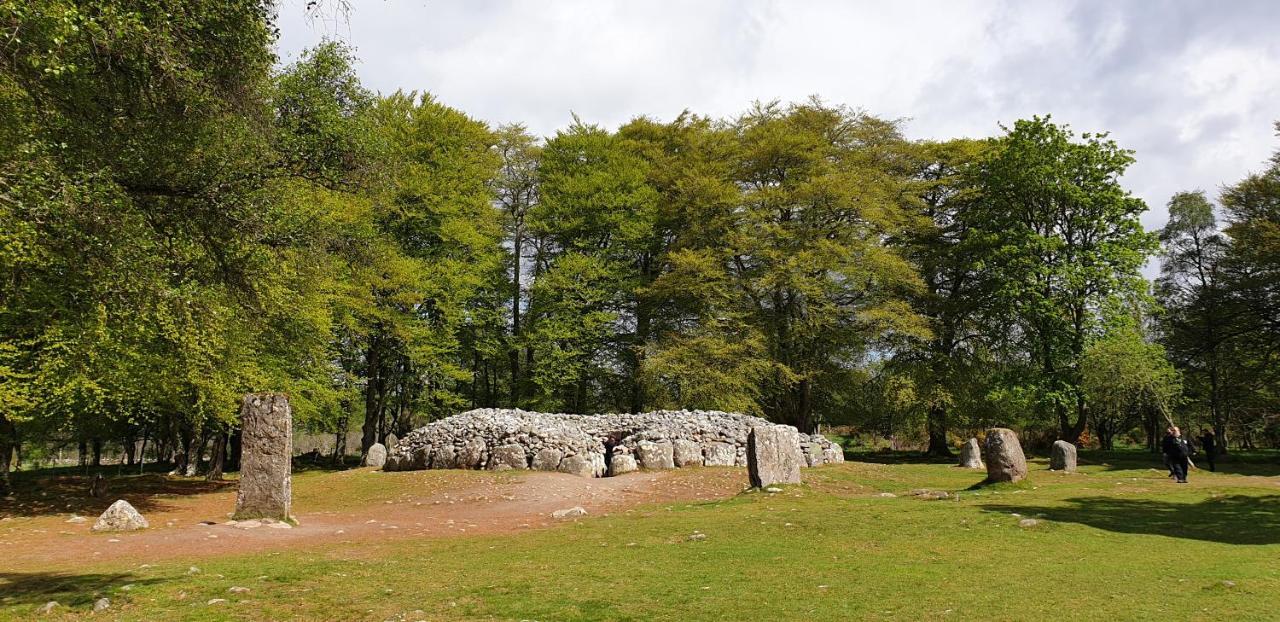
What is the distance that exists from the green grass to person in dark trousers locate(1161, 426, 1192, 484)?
442 centimetres

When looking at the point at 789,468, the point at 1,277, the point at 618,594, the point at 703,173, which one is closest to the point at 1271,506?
the point at 789,468

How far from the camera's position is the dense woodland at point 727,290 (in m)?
25.0

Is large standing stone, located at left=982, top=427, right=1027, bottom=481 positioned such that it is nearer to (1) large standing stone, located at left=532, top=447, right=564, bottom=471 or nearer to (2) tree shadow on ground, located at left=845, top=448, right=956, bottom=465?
(1) large standing stone, located at left=532, top=447, right=564, bottom=471

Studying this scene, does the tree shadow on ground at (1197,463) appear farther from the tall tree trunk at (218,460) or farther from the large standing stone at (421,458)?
the tall tree trunk at (218,460)

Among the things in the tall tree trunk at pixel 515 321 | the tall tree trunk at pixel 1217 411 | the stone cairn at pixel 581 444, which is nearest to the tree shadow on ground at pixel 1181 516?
the stone cairn at pixel 581 444

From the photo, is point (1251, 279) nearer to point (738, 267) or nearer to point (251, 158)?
point (738, 267)

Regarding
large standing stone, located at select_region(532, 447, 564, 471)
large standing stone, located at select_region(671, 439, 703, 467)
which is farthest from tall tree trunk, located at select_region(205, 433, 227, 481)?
large standing stone, located at select_region(671, 439, 703, 467)

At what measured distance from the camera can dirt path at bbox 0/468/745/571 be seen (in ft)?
36.8

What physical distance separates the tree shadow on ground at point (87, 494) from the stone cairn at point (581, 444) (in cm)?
661

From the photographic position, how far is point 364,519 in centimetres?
1614

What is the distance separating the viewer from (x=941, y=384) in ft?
106

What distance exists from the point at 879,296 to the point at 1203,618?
29.1 metres

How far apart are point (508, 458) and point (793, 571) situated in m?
16.5

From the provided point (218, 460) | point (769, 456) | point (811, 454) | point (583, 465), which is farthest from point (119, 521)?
point (811, 454)
